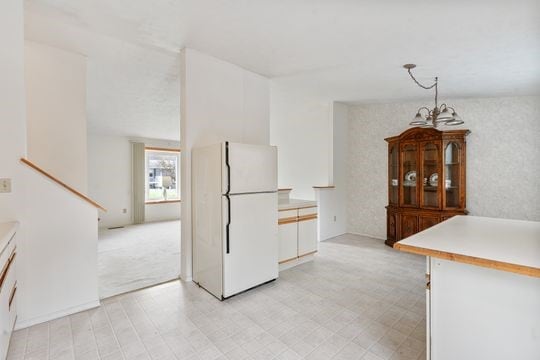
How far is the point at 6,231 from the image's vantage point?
181 cm

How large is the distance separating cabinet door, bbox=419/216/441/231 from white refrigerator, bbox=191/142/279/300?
8.64 ft

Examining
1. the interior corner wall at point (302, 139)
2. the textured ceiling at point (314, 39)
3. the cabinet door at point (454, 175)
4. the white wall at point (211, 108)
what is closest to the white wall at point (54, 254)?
the white wall at point (211, 108)

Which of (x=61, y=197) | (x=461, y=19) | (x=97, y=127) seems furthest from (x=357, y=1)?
(x=97, y=127)

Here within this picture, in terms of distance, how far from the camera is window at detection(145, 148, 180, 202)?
Result: 7207 mm

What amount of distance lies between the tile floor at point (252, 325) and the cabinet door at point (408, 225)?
52.3 inches

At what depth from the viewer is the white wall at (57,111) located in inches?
119

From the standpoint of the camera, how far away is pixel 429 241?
5.18 feet

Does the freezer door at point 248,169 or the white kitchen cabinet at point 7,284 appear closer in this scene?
the white kitchen cabinet at point 7,284

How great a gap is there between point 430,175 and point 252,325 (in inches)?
144

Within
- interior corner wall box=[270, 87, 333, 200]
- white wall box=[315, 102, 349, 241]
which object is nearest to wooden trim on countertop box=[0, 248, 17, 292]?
interior corner wall box=[270, 87, 333, 200]

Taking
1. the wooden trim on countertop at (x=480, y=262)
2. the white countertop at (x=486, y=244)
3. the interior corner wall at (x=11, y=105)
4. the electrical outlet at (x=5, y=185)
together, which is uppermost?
the interior corner wall at (x=11, y=105)

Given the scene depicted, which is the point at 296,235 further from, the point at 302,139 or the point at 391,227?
the point at 302,139

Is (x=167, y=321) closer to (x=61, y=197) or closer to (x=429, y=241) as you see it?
(x=61, y=197)

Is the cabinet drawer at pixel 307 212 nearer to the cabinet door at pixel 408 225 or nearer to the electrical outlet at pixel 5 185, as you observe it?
the cabinet door at pixel 408 225
